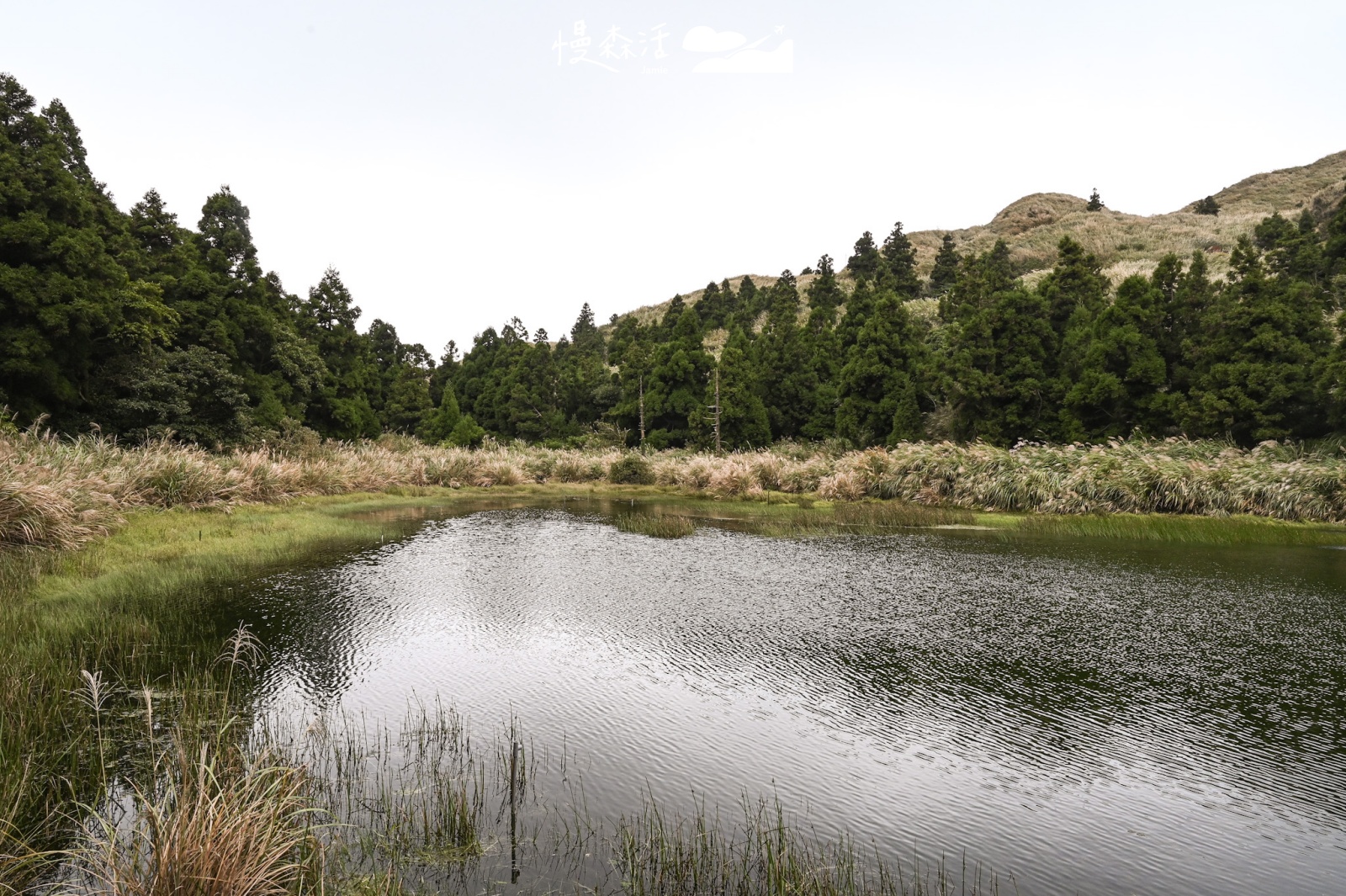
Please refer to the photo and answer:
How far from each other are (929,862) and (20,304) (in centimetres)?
2112

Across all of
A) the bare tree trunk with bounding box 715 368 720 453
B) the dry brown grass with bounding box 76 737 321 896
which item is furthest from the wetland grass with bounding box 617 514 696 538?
the bare tree trunk with bounding box 715 368 720 453

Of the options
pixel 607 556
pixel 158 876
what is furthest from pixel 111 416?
pixel 158 876

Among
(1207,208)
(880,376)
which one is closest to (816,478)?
(880,376)

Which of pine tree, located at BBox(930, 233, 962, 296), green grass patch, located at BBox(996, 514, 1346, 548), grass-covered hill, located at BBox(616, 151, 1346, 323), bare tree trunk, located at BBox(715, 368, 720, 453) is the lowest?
green grass patch, located at BBox(996, 514, 1346, 548)

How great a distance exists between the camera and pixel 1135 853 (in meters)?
3.93

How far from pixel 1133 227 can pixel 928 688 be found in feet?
290

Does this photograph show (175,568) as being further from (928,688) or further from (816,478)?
(816,478)

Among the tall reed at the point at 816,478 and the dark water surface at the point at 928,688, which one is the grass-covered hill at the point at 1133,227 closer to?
the tall reed at the point at 816,478

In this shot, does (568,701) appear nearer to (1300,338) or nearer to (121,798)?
(121,798)

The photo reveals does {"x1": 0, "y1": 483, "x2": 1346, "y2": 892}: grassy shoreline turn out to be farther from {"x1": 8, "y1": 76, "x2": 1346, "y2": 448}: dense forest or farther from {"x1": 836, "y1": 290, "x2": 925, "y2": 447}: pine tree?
{"x1": 836, "y1": 290, "x2": 925, "y2": 447}: pine tree

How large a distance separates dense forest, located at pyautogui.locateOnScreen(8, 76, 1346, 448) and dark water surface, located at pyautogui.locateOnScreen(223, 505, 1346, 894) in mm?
11685

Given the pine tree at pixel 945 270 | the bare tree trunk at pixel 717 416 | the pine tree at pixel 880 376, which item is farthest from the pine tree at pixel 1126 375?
the pine tree at pixel 945 270

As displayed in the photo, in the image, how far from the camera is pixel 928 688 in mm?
6508

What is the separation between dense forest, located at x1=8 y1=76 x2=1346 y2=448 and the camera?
18.3 metres
